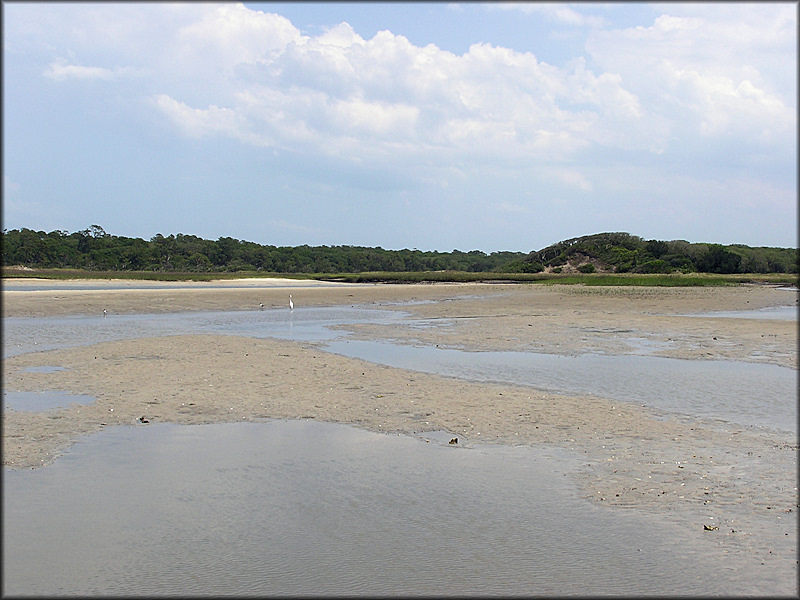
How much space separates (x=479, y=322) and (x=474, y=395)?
15996 mm

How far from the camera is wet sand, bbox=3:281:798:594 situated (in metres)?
6.71

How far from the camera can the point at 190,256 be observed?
102 metres

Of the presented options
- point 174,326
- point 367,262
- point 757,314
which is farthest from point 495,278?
point 174,326

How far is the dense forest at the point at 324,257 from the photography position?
3275 inches

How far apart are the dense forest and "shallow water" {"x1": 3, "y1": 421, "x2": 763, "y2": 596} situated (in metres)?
74.5

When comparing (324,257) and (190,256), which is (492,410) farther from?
(324,257)

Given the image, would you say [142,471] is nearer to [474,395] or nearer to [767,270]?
[474,395]

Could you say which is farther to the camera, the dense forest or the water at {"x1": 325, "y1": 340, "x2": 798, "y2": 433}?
the dense forest

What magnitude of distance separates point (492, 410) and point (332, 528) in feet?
17.3

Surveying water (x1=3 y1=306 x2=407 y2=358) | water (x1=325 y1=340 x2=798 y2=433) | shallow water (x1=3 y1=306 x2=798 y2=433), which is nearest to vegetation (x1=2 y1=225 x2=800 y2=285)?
water (x1=3 y1=306 x2=407 y2=358)

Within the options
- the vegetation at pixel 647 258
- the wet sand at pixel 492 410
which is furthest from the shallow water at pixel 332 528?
the vegetation at pixel 647 258

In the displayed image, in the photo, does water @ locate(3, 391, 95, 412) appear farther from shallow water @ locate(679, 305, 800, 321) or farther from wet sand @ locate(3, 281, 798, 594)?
shallow water @ locate(679, 305, 800, 321)

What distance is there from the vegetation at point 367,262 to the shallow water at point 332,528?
2411 inches

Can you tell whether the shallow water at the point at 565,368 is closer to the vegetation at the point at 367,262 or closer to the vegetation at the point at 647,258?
the vegetation at the point at 367,262
